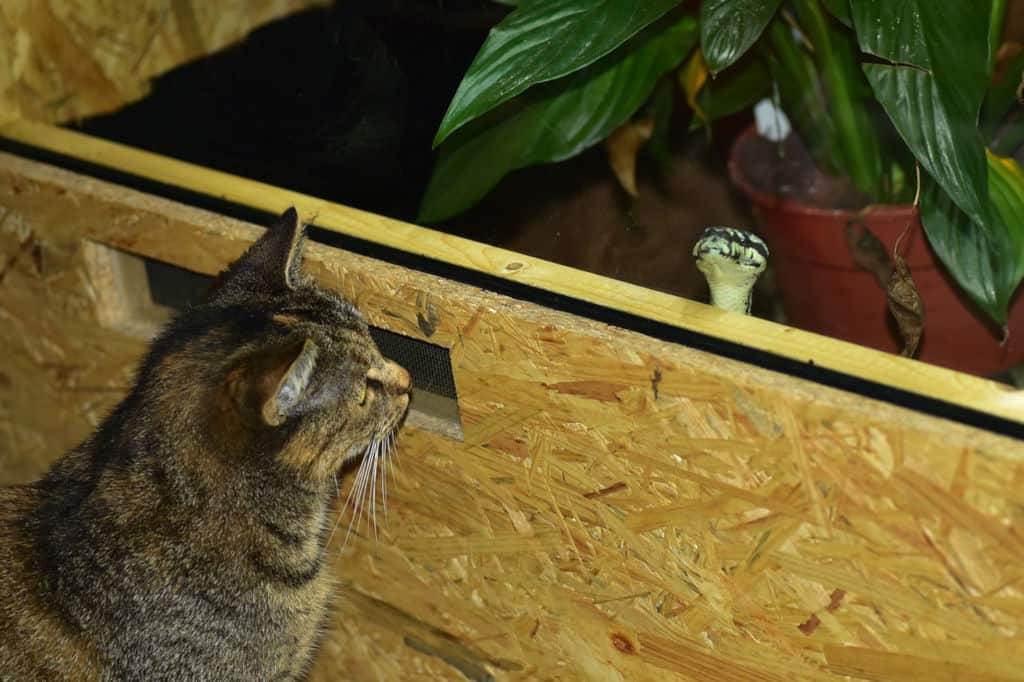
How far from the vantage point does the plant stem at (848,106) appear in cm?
174

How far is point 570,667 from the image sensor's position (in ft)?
5.29

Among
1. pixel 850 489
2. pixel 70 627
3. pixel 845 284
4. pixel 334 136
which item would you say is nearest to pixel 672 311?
pixel 850 489

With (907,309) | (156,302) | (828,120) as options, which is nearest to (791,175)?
(828,120)

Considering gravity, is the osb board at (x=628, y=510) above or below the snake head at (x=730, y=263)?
below

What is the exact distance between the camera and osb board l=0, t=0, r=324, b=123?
204 centimetres

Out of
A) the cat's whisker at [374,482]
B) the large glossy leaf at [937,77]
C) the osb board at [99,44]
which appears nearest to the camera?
the large glossy leaf at [937,77]

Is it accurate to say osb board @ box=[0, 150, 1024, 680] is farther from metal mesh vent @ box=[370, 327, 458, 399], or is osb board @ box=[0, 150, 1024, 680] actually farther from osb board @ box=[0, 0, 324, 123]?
osb board @ box=[0, 0, 324, 123]

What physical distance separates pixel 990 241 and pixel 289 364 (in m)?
0.94

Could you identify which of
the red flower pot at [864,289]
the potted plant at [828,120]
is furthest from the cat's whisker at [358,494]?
the red flower pot at [864,289]

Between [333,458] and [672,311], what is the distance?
49cm

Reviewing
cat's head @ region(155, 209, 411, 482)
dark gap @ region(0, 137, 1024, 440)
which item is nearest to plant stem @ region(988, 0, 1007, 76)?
dark gap @ region(0, 137, 1024, 440)

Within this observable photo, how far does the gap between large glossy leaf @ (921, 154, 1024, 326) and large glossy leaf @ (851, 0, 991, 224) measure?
0.17 metres

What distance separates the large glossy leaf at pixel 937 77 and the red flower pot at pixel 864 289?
0.23 m

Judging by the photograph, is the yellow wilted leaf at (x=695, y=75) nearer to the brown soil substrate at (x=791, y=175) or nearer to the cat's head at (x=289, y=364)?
the brown soil substrate at (x=791, y=175)
